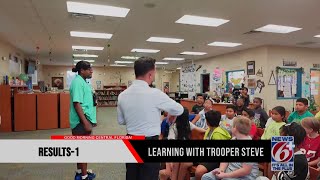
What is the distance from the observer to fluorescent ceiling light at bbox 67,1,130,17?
447cm

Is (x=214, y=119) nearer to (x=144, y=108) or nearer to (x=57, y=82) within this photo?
(x=144, y=108)

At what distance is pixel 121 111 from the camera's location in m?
1.78

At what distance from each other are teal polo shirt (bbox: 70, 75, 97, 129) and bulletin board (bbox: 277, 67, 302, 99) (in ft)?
24.7

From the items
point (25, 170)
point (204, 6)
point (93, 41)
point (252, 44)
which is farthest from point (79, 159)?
point (252, 44)

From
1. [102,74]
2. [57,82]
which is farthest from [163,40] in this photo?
[57,82]

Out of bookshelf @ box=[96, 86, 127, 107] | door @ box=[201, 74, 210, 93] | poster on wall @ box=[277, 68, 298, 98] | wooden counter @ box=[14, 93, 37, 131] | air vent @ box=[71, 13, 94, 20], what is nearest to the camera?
air vent @ box=[71, 13, 94, 20]

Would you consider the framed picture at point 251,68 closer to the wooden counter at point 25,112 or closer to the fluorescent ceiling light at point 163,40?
the fluorescent ceiling light at point 163,40

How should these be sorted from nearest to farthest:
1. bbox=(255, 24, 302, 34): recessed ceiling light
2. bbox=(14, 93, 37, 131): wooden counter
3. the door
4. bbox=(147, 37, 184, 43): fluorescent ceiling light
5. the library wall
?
bbox=(255, 24, 302, 34): recessed ceiling light < bbox=(14, 93, 37, 131): wooden counter < bbox=(147, 37, 184, 43): fluorescent ceiling light < the door < the library wall

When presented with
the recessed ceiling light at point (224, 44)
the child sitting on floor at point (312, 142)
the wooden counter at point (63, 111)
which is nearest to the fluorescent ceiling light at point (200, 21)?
the recessed ceiling light at point (224, 44)

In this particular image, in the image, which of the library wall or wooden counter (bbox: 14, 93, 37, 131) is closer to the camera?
wooden counter (bbox: 14, 93, 37, 131)

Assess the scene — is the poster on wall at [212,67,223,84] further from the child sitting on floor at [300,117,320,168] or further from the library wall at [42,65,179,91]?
the child sitting on floor at [300,117,320,168]

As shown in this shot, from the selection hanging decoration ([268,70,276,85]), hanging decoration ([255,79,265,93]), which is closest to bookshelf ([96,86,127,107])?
hanging decoration ([255,79,265,93])

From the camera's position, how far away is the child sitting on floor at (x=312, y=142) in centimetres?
253

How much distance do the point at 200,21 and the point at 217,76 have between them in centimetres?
597
